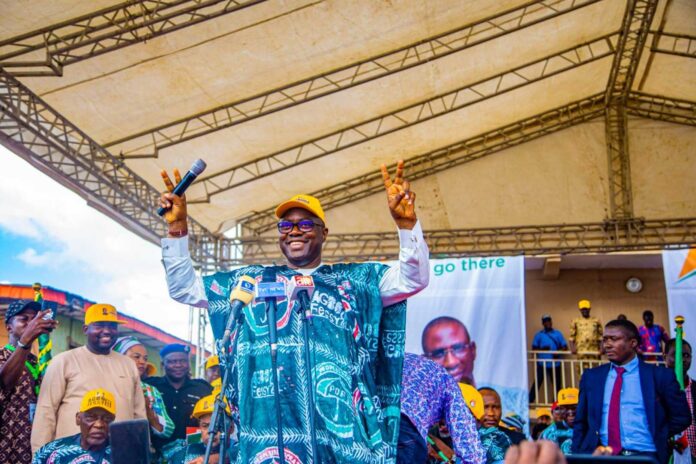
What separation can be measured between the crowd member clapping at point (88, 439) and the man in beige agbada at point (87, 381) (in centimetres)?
11

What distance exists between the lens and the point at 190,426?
655 centimetres

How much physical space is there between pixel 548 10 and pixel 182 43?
17.0ft

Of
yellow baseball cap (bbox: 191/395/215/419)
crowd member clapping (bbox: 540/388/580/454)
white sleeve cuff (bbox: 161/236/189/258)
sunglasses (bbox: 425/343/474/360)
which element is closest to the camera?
white sleeve cuff (bbox: 161/236/189/258)

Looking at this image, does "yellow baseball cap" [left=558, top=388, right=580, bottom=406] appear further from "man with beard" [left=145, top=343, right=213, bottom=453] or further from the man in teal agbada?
the man in teal agbada

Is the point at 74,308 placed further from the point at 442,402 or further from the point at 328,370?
the point at 328,370

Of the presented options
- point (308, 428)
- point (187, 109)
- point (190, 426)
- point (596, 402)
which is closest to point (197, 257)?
point (187, 109)

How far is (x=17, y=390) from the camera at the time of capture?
209 inches

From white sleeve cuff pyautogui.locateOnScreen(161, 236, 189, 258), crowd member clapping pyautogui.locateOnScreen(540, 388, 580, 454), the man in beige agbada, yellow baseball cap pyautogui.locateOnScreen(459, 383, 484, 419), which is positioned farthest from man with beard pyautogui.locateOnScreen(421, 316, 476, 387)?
white sleeve cuff pyautogui.locateOnScreen(161, 236, 189, 258)

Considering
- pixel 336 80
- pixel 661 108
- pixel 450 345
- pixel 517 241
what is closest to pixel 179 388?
pixel 450 345

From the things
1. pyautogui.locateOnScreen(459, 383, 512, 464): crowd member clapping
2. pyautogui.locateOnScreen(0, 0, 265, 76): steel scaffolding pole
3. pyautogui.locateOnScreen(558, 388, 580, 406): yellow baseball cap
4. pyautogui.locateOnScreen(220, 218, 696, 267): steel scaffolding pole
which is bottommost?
pyautogui.locateOnScreen(459, 383, 512, 464): crowd member clapping

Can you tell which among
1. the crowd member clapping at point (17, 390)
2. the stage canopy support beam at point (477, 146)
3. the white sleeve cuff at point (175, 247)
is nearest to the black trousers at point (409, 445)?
the white sleeve cuff at point (175, 247)

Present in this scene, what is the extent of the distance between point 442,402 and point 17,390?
2664 millimetres

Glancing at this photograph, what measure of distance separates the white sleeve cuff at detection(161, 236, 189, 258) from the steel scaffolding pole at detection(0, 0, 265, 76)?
6049 mm

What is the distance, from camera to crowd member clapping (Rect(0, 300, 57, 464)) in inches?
198
